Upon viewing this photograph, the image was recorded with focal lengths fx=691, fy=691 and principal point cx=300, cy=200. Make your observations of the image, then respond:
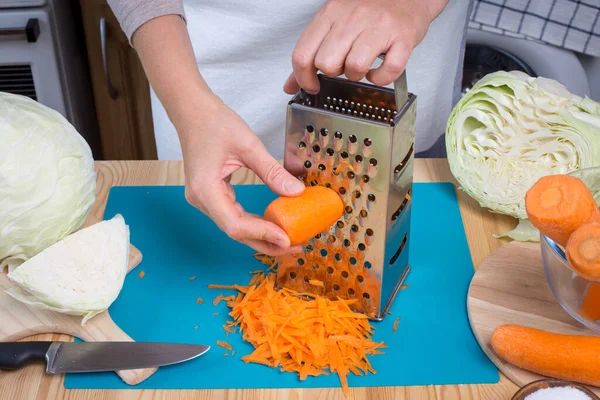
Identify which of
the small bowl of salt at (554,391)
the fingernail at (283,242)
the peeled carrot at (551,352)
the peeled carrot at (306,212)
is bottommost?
the peeled carrot at (551,352)

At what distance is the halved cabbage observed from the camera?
4.39 feet

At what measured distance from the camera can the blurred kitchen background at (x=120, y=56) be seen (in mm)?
2541

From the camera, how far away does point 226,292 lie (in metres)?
1.47

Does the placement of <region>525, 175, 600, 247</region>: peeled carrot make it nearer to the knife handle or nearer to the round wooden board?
the round wooden board

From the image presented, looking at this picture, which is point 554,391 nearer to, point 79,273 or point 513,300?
point 513,300

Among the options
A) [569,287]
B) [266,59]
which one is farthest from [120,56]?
[569,287]

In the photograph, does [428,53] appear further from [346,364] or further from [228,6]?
[346,364]

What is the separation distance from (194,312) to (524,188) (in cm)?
79

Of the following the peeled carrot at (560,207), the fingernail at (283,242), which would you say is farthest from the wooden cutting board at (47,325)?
the peeled carrot at (560,207)

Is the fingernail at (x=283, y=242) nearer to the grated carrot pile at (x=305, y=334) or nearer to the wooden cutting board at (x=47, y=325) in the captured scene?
the grated carrot pile at (x=305, y=334)

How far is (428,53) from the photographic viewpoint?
1936 mm

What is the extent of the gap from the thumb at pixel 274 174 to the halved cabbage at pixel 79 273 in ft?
1.16

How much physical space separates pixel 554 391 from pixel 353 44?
0.69 m

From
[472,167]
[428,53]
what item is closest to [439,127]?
[428,53]
